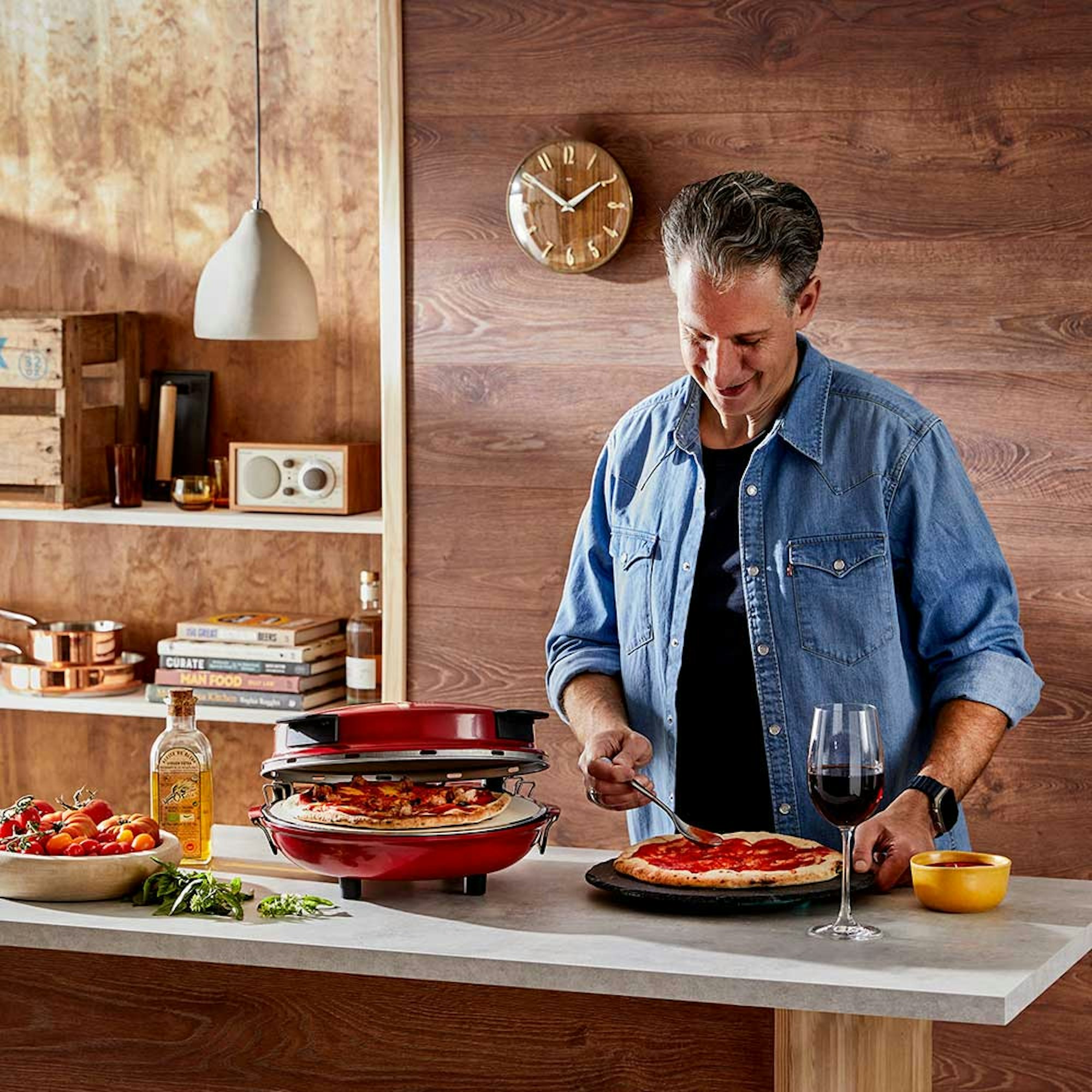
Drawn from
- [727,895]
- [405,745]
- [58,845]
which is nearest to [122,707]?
[58,845]

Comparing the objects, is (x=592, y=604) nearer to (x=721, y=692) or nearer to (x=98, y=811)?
(x=721, y=692)

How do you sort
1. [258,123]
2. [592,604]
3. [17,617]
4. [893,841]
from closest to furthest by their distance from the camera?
[893,841]
[592,604]
[258,123]
[17,617]

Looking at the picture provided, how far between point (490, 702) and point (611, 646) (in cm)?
101

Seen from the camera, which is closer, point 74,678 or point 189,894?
point 189,894

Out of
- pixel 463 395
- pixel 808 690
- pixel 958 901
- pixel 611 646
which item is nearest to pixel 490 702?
pixel 463 395

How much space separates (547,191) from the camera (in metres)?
3.38

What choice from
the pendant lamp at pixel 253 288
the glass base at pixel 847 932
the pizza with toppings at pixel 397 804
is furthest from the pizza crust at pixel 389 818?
the pendant lamp at pixel 253 288

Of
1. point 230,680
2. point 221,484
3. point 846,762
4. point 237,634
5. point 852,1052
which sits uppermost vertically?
point 221,484

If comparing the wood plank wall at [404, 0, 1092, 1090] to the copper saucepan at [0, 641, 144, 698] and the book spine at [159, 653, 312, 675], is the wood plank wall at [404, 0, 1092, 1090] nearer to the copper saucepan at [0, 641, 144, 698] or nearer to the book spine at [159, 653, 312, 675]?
the book spine at [159, 653, 312, 675]

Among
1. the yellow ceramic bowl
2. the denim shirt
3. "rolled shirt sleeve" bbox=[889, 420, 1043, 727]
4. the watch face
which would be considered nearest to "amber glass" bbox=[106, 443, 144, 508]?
the watch face

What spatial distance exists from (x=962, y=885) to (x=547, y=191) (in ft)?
6.09

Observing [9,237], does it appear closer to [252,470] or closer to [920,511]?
[252,470]

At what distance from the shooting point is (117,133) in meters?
4.10

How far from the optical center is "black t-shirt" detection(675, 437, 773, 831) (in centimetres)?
241
